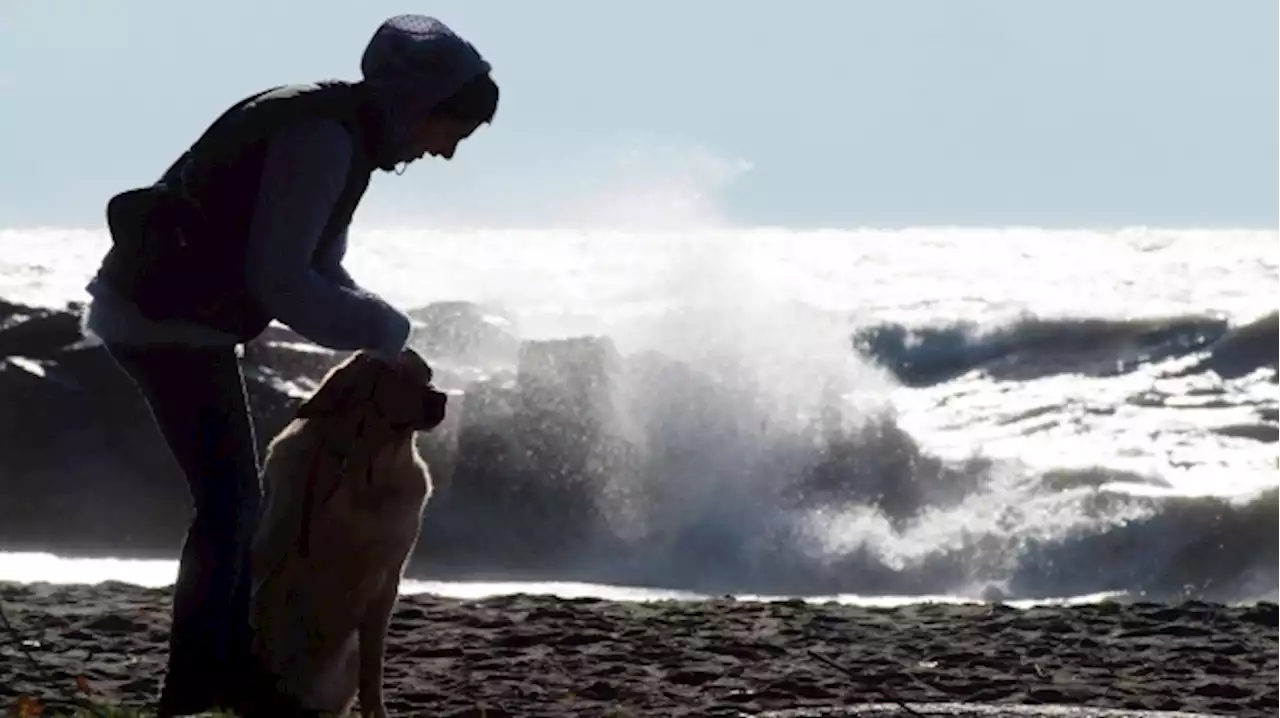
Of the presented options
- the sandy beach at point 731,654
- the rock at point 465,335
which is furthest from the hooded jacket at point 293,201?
the rock at point 465,335

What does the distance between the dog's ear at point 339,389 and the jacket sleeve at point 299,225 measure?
42 centimetres

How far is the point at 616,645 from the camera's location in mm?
6398

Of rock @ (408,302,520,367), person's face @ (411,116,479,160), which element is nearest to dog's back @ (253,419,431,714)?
person's face @ (411,116,479,160)

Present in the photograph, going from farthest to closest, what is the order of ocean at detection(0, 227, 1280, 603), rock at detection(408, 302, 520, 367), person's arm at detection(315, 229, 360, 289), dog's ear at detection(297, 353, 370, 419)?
rock at detection(408, 302, 520, 367) < ocean at detection(0, 227, 1280, 603) < dog's ear at detection(297, 353, 370, 419) < person's arm at detection(315, 229, 360, 289)

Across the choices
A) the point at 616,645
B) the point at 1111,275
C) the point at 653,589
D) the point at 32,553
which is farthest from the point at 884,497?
the point at 1111,275

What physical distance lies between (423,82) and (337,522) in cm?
108

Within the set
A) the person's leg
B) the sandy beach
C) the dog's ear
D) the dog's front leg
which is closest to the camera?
the person's leg

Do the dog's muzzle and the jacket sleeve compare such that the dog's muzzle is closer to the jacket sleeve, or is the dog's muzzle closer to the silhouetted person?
the silhouetted person

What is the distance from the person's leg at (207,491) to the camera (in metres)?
4.08

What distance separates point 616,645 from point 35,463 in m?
9.77

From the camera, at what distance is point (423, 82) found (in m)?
3.77

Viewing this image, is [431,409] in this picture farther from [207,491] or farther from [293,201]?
[293,201]

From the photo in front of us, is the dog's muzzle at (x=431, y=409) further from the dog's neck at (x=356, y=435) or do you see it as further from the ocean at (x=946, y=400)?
the ocean at (x=946, y=400)

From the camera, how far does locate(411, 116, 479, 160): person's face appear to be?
3.84m
